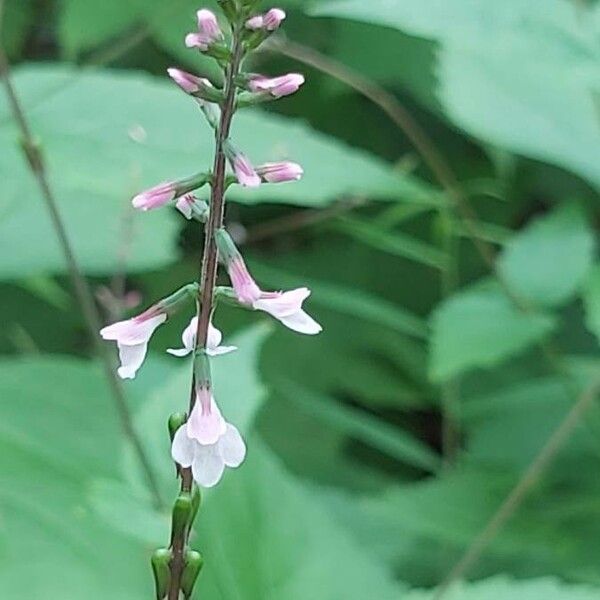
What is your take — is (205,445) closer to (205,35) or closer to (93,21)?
(205,35)

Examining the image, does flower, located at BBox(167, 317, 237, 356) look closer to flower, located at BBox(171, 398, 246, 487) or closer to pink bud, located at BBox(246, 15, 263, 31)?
flower, located at BBox(171, 398, 246, 487)

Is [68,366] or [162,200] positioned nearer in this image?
[162,200]

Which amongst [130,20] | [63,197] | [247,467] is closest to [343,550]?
[247,467]

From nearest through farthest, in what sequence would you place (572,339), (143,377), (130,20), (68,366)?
1. (68,366)
2. (143,377)
3. (130,20)
4. (572,339)

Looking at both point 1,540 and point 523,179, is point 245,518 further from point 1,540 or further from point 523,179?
point 523,179

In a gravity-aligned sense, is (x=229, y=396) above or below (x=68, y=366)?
above

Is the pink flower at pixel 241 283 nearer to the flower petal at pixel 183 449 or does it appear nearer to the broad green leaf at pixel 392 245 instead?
the flower petal at pixel 183 449
